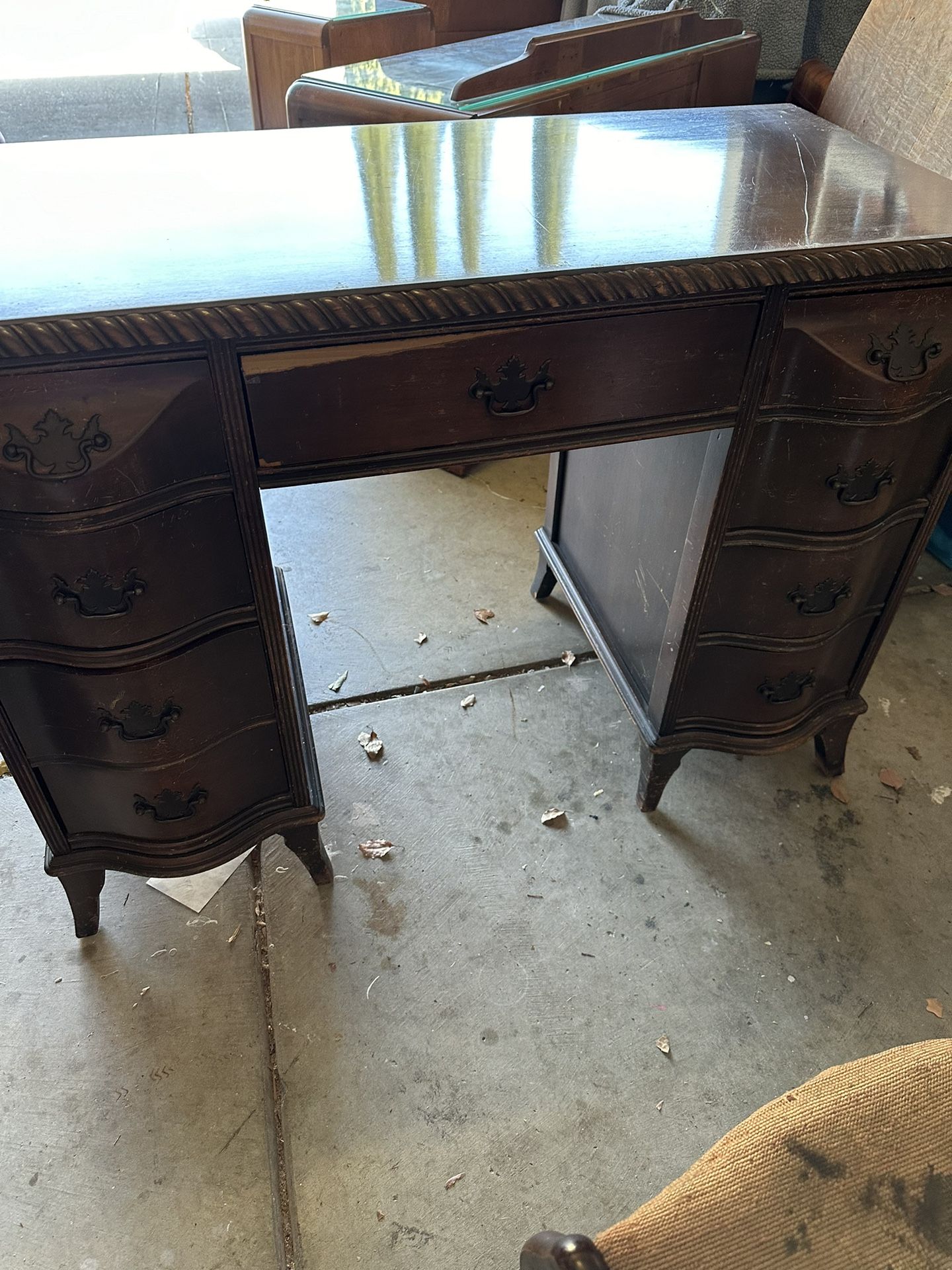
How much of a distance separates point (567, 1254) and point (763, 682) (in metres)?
1.12

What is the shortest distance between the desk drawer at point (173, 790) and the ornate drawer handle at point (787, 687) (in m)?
0.84

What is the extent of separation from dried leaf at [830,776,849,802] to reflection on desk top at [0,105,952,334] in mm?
1088

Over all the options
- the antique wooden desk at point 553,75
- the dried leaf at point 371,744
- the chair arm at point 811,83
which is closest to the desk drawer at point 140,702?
the dried leaf at point 371,744

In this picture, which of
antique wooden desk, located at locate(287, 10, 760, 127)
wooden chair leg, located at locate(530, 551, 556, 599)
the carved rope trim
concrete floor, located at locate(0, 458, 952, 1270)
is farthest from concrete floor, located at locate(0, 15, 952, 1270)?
antique wooden desk, located at locate(287, 10, 760, 127)

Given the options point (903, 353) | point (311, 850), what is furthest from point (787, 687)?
point (311, 850)

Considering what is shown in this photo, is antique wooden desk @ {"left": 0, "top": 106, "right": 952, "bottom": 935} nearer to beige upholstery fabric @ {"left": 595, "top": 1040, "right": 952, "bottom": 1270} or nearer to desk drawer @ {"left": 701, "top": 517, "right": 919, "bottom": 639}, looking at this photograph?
desk drawer @ {"left": 701, "top": 517, "right": 919, "bottom": 639}

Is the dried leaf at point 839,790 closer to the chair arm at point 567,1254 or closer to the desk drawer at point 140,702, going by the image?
the desk drawer at point 140,702

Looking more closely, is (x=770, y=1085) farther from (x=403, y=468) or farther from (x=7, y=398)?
(x=7, y=398)

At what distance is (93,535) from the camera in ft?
3.18

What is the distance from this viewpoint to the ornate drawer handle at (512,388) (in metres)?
1.00

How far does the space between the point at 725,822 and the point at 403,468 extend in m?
1.04

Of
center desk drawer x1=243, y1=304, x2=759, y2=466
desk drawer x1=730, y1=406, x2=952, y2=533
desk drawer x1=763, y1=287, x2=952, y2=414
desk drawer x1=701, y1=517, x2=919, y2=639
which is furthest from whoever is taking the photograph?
desk drawer x1=701, y1=517, x2=919, y2=639

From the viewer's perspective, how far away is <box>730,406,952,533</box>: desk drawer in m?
1.19

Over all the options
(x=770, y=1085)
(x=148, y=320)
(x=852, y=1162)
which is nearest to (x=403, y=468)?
(x=148, y=320)
